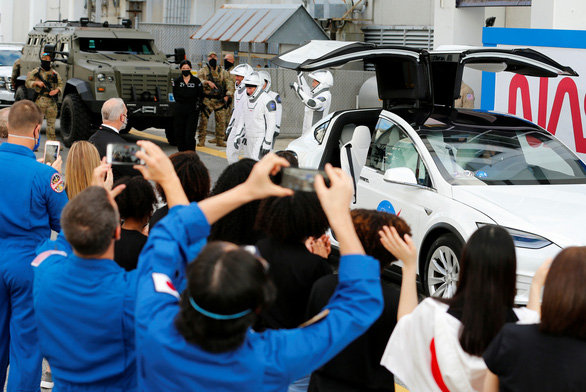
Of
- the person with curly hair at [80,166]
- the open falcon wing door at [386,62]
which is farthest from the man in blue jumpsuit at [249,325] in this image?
the open falcon wing door at [386,62]

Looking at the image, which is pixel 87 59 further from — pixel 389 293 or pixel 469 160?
pixel 389 293

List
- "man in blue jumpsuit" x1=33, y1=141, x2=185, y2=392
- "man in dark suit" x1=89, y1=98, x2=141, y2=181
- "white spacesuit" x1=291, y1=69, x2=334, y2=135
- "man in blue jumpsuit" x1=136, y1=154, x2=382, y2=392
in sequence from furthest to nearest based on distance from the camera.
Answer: "white spacesuit" x1=291, y1=69, x2=334, y2=135, "man in dark suit" x1=89, y1=98, x2=141, y2=181, "man in blue jumpsuit" x1=33, y1=141, x2=185, y2=392, "man in blue jumpsuit" x1=136, y1=154, x2=382, y2=392

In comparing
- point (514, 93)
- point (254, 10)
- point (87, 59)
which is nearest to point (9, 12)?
point (254, 10)

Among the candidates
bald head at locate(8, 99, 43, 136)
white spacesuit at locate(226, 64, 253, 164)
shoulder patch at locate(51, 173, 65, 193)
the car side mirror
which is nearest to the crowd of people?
shoulder patch at locate(51, 173, 65, 193)

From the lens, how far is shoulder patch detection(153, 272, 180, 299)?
233 centimetres

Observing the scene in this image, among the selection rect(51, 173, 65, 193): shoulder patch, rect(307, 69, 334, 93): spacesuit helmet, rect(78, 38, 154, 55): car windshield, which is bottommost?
rect(51, 173, 65, 193): shoulder patch

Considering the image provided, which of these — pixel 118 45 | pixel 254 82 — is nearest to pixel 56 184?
pixel 254 82

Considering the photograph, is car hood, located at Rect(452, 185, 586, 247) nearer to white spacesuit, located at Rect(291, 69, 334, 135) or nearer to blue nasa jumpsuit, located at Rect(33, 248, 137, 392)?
blue nasa jumpsuit, located at Rect(33, 248, 137, 392)

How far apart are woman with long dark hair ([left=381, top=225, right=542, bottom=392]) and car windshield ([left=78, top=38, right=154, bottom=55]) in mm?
15126

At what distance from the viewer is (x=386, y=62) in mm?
7895

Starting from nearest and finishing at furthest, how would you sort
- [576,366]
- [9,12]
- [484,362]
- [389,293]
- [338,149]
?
[576,366] → [484,362] → [389,293] → [338,149] → [9,12]

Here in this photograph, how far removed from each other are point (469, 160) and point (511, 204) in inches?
31.6

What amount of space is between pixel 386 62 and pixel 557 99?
2.61 meters

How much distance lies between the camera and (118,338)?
2.83 m
